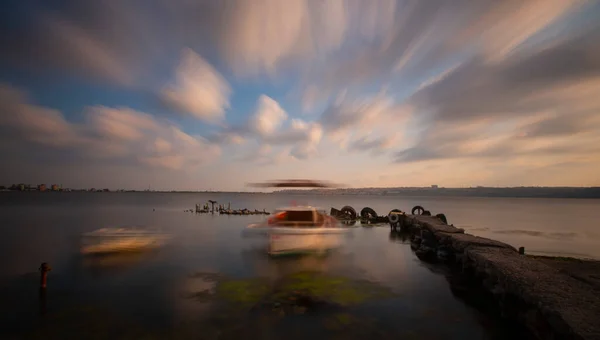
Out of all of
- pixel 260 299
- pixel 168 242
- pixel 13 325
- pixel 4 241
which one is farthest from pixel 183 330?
pixel 4 241

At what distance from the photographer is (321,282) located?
10.4 m

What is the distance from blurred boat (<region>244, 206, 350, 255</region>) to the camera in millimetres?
11766

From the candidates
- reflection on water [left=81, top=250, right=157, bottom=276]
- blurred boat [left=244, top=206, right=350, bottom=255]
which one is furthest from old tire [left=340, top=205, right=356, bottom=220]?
reflection on water [left=81, top=250, right=157, bottom=276]

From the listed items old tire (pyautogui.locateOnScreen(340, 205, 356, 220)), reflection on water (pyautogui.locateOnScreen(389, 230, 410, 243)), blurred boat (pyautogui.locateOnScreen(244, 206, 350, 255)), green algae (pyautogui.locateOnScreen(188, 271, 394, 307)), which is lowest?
reflection on water (pyautogui.locateOnScreen(389, 230, 410, 243))

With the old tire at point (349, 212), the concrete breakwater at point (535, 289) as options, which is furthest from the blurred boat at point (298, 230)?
the old tire at point (349, 212)

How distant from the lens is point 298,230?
38.4 ft

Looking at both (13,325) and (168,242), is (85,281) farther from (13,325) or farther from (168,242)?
(168,242)

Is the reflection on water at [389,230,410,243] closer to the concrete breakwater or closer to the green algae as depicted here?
the concrete breakwater

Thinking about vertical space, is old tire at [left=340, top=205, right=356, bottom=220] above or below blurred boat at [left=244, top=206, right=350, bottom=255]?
below

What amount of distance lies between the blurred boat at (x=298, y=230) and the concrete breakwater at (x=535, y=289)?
5.61 meters

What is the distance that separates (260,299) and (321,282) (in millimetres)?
2731

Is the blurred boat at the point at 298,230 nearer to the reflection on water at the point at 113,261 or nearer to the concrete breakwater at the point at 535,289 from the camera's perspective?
the concrete breakwater at the point at 535,289

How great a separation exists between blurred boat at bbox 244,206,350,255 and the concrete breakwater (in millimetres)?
5612

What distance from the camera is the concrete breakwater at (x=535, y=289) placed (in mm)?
5148
